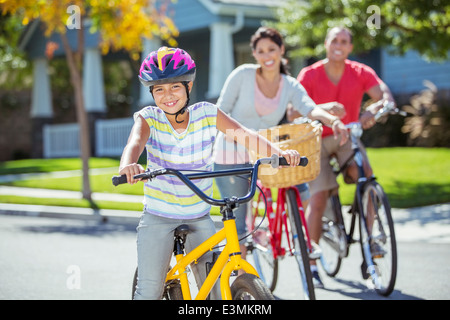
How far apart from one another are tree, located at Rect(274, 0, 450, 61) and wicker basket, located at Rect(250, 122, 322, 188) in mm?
7398

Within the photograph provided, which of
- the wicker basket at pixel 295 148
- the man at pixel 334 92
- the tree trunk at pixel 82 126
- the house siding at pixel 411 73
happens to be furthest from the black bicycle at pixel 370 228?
the house siding at pixel 411 73

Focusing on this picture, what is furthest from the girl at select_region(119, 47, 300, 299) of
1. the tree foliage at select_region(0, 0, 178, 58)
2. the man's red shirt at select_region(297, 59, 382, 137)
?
the tree foliage at select_region(0, 0, 178, 58)

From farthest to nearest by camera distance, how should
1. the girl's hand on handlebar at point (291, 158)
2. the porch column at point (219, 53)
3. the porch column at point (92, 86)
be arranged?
1. the porch column at point (92, 86)
2. the porch column at point (219, 53)
3. the girl's hand on handlebar at point (291, 158)

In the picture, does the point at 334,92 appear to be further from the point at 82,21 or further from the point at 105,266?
the point at 82,21

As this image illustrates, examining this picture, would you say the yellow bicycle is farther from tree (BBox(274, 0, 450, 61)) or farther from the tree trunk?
the tree trunk

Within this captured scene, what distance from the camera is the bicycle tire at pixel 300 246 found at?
201 inches

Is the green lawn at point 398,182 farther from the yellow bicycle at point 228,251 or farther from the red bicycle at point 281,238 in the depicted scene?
the yellow bicycle at point 228,251

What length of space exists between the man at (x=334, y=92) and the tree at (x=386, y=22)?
5.74 m

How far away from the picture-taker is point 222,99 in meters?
5.63

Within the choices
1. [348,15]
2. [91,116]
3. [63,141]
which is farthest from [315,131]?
[63,141]

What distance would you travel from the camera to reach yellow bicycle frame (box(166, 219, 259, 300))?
138 inches

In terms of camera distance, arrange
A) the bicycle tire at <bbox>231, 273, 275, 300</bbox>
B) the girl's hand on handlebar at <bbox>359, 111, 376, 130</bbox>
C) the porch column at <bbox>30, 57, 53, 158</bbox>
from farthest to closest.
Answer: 1. the porch column at <bbox>30, 57, 53, 158</bbox>
2. the girl's hand on handlebar at <bbox>359, 111, 376, 130</bbox>
3. the bicycle tire at <bbox>231, 273, 275, 300</bbox>

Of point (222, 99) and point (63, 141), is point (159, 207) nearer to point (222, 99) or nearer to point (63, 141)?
point (222, 99)
